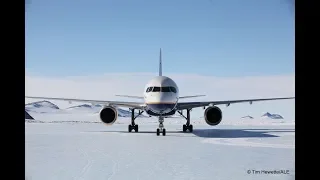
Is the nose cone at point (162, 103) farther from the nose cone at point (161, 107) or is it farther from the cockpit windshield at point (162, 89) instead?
the cockpit windshield at point (162, 89)

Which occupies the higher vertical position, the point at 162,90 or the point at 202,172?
the point at 162,90

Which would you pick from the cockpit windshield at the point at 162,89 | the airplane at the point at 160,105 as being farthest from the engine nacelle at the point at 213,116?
the cockpit windshield at the point at 162,89

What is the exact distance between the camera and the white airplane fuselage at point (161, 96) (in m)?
19.1

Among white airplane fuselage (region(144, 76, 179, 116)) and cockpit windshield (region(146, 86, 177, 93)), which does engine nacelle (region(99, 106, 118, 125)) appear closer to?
white airplane fuselage (region(144, 76, 179, 116))

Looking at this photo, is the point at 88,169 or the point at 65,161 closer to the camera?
the point at 88,169

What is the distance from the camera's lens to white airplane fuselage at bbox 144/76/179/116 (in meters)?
→ 19.1

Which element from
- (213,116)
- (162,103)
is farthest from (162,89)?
(213,116)

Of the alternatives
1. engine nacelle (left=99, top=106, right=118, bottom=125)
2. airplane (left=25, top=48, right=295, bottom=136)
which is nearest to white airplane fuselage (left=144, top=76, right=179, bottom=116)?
airplane (left=25, top=48, right=295, bottom=136)

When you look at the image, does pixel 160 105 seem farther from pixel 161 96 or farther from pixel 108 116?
pixel 108 116
